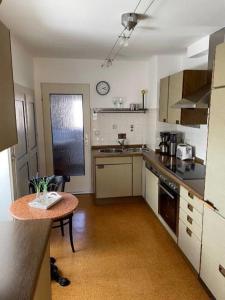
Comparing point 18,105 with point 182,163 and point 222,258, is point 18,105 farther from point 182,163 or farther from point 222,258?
point 222,258

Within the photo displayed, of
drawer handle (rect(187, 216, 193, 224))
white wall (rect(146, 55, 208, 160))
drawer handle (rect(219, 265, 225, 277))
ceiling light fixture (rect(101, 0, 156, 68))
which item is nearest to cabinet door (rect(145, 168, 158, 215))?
white wall (rect(146, 55, 208, 160))

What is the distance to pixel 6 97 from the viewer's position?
1.02 m

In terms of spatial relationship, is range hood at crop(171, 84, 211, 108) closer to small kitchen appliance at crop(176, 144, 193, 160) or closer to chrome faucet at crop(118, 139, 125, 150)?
small kitchen appliance at crop(176, 144, 193, 160)

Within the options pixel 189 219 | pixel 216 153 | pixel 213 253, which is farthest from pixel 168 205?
pixel 216 153

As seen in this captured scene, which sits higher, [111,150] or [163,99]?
[163,99]

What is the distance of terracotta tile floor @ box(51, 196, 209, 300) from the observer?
214 cm

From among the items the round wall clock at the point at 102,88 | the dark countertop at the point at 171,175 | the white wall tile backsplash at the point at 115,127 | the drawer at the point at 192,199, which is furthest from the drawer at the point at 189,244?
the round wall clock at the point at 102,88

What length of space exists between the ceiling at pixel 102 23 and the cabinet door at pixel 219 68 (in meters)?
0.40

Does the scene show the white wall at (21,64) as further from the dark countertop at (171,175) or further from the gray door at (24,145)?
the dark countertop at (171,175)

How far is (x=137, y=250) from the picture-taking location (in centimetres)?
277

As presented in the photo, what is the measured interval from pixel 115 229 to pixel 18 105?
2085 mm


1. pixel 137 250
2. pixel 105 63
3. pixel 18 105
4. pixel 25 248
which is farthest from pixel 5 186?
pixel 105 63

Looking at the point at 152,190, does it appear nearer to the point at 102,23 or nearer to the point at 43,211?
the point at 43,211

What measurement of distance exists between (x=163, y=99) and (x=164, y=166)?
1.10 meters
